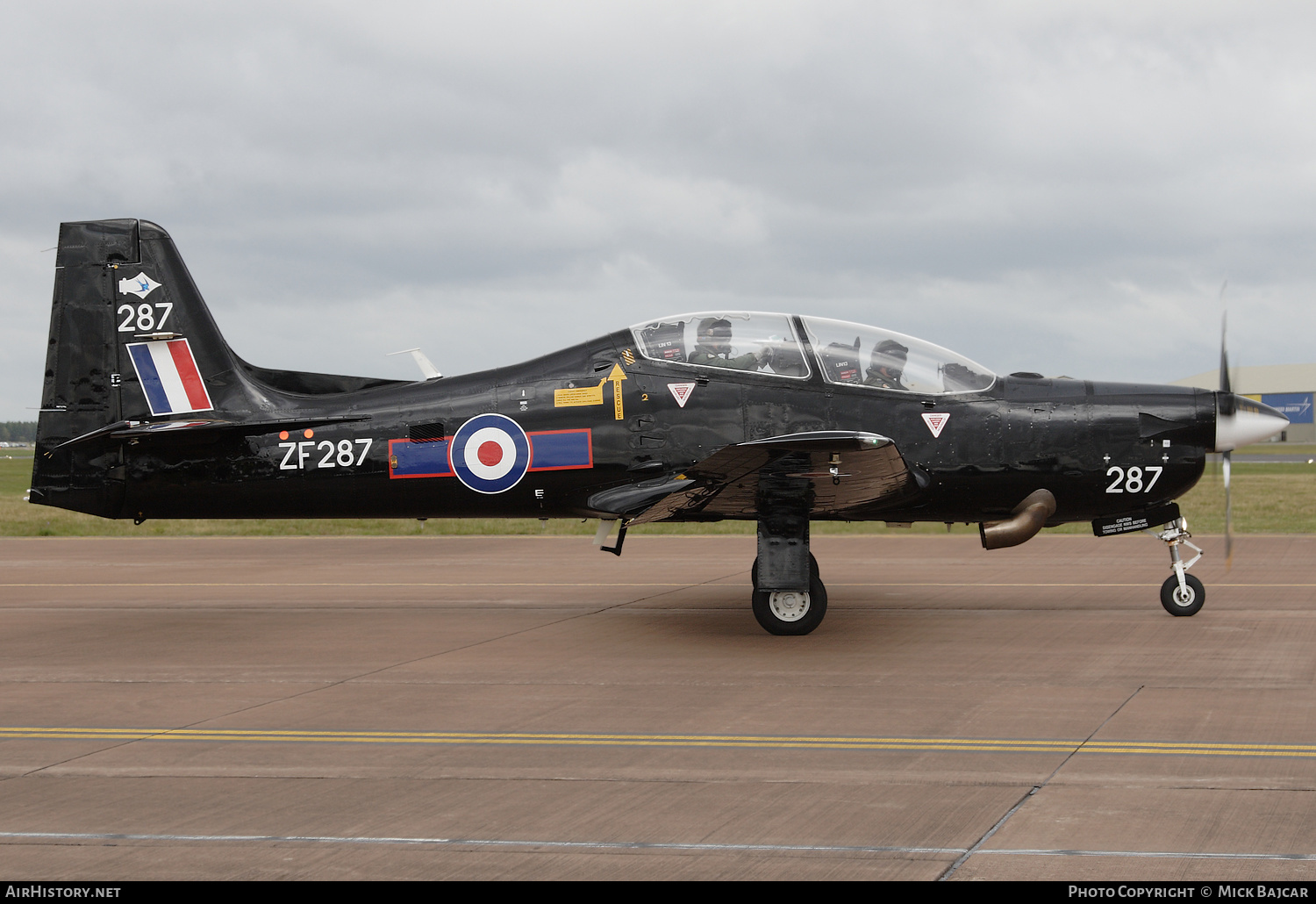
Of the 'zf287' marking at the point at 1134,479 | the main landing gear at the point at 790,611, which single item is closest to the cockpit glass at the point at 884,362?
the 'zf287' marking at the point at 1134,479

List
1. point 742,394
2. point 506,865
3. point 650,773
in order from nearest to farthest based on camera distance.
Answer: point 506,865 < point 650,773 < point 742,394

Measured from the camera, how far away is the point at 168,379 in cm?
1075

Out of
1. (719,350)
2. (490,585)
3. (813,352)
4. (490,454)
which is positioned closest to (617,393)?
(719,350)

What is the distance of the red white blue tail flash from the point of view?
10727mm

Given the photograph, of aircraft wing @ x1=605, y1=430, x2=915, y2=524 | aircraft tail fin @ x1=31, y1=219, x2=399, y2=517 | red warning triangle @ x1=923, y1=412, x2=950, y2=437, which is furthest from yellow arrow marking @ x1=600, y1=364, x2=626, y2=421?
red warning triangle @ x1=923, y1=412, x2=950, y2=437

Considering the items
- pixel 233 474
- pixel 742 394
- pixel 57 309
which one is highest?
pixel 57 309

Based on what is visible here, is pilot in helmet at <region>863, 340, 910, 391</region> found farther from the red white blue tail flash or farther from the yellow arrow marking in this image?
the red white blue tail flash

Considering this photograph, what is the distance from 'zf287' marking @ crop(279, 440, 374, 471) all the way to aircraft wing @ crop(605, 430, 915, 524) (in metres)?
2.36

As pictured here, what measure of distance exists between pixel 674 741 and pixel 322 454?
5424mm

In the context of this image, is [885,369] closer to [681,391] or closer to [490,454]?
[681,391]

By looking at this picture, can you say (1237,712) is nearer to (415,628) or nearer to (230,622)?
(415,628)

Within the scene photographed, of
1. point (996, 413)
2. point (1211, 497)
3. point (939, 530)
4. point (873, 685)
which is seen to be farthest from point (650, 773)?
point (1211, 497)
